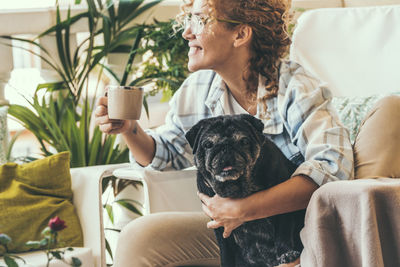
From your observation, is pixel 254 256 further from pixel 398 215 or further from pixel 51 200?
pixel 51 200

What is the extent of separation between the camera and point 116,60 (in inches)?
108

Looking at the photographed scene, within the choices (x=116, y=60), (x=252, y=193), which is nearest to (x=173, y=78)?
(x=116, y=60)

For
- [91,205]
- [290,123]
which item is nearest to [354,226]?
[290,123]

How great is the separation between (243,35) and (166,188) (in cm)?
48

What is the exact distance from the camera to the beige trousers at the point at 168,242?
56.1 inches

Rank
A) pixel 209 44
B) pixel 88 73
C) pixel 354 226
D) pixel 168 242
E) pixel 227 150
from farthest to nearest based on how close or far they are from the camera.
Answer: pixel 88 73
pixel 209 44
pixel 168 242
pixel 227 150
pixel 354 226

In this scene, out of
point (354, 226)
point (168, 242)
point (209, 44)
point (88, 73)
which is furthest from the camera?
point (88, 73)

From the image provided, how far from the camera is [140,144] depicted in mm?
1623

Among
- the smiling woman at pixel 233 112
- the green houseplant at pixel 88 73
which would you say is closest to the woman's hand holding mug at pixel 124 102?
the smiling woman at pixel 233 112

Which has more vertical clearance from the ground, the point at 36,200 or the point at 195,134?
the point at 195,134

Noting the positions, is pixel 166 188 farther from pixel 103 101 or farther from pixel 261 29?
pixel 261 29

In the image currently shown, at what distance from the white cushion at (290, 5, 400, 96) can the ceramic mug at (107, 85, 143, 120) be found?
85 centimetres

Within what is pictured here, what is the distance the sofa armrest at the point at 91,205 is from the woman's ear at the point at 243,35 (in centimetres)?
55

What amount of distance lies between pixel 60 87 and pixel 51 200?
33.6 inches
